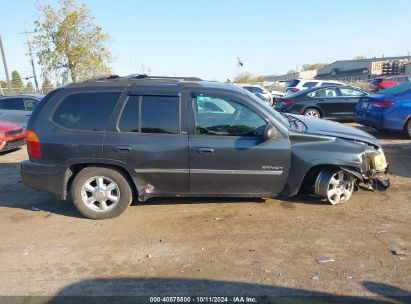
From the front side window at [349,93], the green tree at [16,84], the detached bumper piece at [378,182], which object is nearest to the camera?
the detached bumper piece at [378,182]

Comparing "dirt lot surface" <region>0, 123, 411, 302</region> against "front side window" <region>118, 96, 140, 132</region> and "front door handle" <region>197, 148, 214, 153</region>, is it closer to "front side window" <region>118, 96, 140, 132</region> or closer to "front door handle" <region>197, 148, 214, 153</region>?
"front door handle" <region>197, 148, 214, 153</region>

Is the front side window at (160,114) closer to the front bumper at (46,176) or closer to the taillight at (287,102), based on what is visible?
the front bumper at (46,176)

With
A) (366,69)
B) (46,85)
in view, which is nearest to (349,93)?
(46,85)

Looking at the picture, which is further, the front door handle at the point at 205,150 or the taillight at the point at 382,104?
the taillight at the point at 382,104

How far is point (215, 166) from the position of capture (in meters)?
4.91

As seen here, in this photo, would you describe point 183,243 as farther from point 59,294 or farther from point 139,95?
point 139,95

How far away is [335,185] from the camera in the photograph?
5199mm

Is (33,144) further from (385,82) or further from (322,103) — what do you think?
(385,82)

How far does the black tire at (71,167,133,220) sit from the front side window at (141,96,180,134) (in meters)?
0.75

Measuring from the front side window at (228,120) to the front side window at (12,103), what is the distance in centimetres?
988

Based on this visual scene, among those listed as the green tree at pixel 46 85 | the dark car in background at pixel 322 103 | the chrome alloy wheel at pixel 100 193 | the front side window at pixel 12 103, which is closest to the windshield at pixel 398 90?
the dark car in background at pixel 322 103

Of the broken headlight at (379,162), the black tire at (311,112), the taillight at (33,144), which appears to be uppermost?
the taillight at (33,144)

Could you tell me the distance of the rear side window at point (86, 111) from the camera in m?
4.96

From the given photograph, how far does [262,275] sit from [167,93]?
2.58 m
